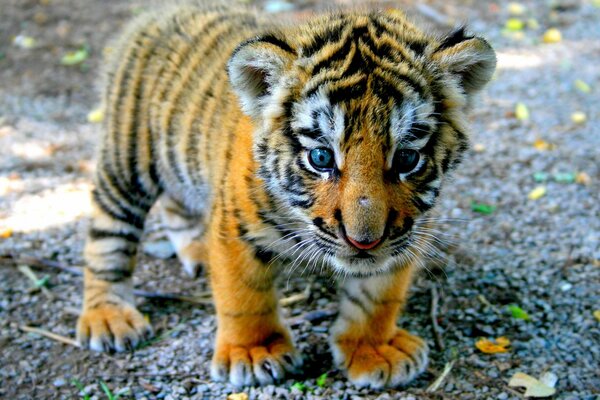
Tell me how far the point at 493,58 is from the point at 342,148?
0.72 m

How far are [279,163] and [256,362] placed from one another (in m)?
0.90

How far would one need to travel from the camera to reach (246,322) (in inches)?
129

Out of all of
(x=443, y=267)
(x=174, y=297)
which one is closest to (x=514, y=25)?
(x=443, y=267)

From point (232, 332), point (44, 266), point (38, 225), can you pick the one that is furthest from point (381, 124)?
point (38, 225)

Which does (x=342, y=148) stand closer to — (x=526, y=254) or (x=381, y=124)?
(x=381, y=124)

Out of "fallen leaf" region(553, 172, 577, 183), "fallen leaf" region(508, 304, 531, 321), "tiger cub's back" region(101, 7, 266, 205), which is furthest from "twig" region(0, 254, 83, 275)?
"fallen leaf" region(553, 172, 577, 183)

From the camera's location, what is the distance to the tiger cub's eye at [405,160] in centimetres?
269

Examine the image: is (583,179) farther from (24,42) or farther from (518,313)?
(24,42)

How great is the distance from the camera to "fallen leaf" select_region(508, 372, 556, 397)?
10.3 feet

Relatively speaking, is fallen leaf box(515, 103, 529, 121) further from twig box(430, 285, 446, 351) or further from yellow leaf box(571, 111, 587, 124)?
twig box(430, 285, 446, 351)

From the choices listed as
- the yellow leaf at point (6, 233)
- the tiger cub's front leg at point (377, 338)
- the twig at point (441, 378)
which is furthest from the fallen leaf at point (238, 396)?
the yellow leaf at point (6, 233)

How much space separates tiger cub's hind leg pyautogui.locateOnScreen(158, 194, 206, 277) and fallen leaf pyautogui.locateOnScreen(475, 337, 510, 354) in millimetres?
1589

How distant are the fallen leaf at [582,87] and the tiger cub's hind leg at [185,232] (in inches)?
145

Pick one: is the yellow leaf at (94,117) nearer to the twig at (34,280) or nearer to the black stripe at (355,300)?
the twig at (34,280)
